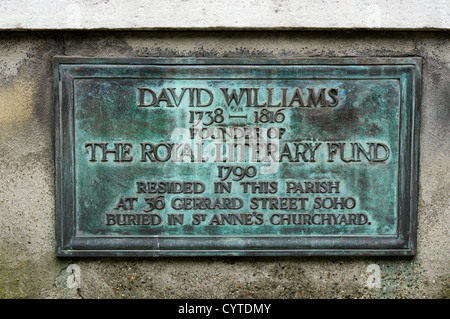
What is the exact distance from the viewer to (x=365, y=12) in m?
2.08

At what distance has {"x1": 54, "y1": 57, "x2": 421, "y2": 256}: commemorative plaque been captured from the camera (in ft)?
7.04

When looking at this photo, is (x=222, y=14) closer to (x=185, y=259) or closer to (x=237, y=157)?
(x=237, y=157)

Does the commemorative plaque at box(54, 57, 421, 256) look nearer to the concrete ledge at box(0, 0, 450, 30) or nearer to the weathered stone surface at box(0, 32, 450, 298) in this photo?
the weathered stone surface at box(0, 32, 450, 298)

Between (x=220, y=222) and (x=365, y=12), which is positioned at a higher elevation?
(x=365, y=12)

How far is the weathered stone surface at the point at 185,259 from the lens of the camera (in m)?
2.17

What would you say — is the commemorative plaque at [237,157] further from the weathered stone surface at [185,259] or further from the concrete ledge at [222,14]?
the concrete ledge at [222,14]

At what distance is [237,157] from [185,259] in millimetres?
696

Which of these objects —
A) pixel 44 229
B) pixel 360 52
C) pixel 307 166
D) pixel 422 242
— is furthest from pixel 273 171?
pixel 44 229

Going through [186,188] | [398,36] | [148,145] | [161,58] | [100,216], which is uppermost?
[398,36]

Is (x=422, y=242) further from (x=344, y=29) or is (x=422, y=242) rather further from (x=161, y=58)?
(x=161, y=58)

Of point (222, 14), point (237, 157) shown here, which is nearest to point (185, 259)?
point (237, 157)

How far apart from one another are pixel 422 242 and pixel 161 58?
1.91 metres

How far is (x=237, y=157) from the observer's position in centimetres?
218

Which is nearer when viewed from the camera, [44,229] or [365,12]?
[365,12]
